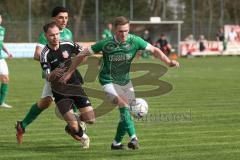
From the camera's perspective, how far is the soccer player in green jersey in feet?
31.9

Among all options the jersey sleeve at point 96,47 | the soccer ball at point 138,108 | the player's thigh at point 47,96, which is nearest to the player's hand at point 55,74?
the player's thigh at point 47,96

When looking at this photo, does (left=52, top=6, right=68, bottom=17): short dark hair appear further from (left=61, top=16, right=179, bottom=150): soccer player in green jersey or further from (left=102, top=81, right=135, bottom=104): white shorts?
(left=102, top=81, right=135, bottom=104): white shorts

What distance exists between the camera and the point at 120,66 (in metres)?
9.98

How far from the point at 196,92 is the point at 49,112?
6.39 meters

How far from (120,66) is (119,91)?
0.37 metres

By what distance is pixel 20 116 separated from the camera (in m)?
14.2

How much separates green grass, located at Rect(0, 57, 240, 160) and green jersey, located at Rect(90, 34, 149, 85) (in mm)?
1069

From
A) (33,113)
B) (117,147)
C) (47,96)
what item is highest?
(47,96)

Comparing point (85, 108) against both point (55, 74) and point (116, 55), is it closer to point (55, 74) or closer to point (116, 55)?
point (55, 74)

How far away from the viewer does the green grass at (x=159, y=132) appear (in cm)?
955

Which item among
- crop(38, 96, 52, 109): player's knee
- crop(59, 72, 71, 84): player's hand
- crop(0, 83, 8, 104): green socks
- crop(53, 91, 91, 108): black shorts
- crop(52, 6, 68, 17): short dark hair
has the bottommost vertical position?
crop(0, 83, 8, 104): green socks

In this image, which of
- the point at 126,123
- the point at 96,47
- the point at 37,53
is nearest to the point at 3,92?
the point at 37,53

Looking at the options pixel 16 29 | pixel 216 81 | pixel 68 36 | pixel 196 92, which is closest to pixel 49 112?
pixel 68 36

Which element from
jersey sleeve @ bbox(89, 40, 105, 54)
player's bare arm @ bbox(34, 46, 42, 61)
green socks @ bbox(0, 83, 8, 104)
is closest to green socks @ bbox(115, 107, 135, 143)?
jersey sleeve @ bbox(89, 40, 105, 54)
